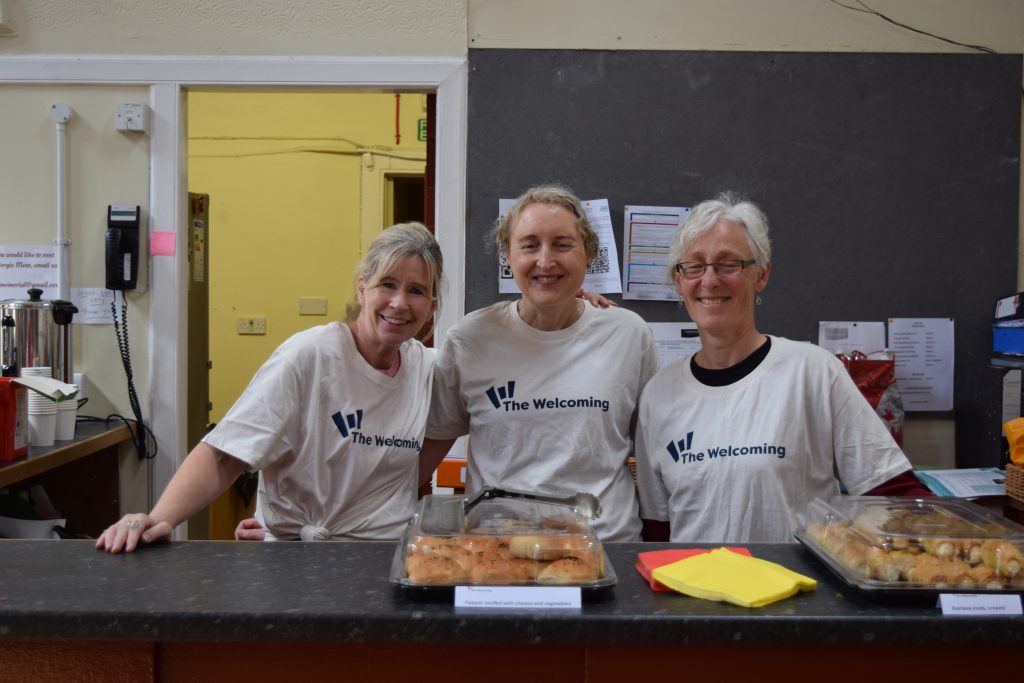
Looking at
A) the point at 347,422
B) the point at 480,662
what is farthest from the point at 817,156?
the point at 480,662

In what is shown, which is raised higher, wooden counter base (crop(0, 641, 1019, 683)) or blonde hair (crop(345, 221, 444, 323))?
blonde hair (crop(345, 221, 444, 323))

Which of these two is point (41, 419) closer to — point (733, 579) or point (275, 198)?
point (733, 579)

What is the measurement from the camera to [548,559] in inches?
38.1

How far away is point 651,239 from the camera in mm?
2871

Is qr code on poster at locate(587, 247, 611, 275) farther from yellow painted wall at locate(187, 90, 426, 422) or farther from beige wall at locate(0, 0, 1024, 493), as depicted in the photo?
yellow painted wall at locate(187, 90, 426, 422)

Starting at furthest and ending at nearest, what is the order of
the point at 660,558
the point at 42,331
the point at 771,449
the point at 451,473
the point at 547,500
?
the point at 42,331
the point at 451,473
the point at 771,449
the point at 547,500
the point at 660,558

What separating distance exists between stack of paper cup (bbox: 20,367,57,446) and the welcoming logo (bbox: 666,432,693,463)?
199 cm

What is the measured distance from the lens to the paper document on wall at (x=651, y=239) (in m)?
2.87

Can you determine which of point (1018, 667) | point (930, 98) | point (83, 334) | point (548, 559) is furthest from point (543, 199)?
point (83, 334)

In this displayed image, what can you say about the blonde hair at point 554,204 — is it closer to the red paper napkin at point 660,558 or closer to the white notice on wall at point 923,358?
the red paper napkin at point 660,558

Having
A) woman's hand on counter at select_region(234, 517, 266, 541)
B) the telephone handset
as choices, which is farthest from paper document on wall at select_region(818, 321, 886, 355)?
the telephone handset

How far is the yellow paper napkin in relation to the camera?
929mm

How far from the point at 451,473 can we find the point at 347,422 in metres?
1.04

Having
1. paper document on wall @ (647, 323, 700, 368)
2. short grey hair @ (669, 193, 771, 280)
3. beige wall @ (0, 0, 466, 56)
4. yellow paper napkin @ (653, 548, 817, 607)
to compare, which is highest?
beige wall @ (0, 0, 466, 56)
